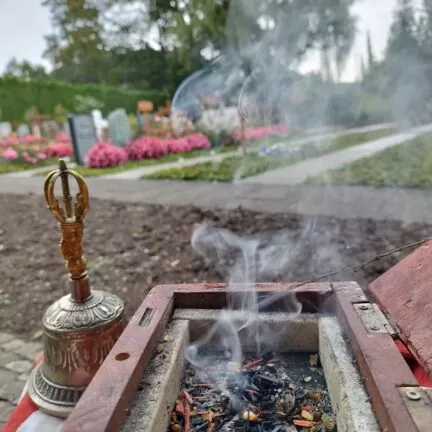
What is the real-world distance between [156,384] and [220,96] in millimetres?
11119

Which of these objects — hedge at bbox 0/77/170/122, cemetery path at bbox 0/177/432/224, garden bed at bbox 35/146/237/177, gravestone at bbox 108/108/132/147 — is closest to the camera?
cemetery path at bbox 0/177/432/224

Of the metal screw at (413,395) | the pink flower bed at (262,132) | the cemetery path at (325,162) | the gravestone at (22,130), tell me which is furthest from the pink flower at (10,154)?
the metal screw at (413,395)

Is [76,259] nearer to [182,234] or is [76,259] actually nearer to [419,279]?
[419,279]

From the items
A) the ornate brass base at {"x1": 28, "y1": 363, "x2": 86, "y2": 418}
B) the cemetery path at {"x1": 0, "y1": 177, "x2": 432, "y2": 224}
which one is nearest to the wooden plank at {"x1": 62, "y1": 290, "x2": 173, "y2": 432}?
the ornate brass base at {"x1": 28, "y1": 363, "x2": 86, "y2": 418}

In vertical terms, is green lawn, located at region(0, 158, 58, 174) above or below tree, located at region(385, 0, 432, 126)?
below

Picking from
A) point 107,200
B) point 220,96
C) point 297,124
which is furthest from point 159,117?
point 107,200

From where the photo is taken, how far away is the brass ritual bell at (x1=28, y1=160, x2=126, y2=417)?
4.26 ft

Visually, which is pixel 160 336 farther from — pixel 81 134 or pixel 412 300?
pixel 81 134

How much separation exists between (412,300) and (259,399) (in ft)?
1.60

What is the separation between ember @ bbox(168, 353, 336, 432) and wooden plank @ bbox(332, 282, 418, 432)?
21cm

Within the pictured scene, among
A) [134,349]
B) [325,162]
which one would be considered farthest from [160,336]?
[325,162]

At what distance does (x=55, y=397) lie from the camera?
1.34m

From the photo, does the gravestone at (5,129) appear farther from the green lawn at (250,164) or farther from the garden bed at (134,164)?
the green lawn at (250,164)

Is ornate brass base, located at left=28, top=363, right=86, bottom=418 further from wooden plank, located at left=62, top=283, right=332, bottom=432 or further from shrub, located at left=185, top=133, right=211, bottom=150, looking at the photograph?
shrub, located at left=185, top=133, right=211, bottom=150
